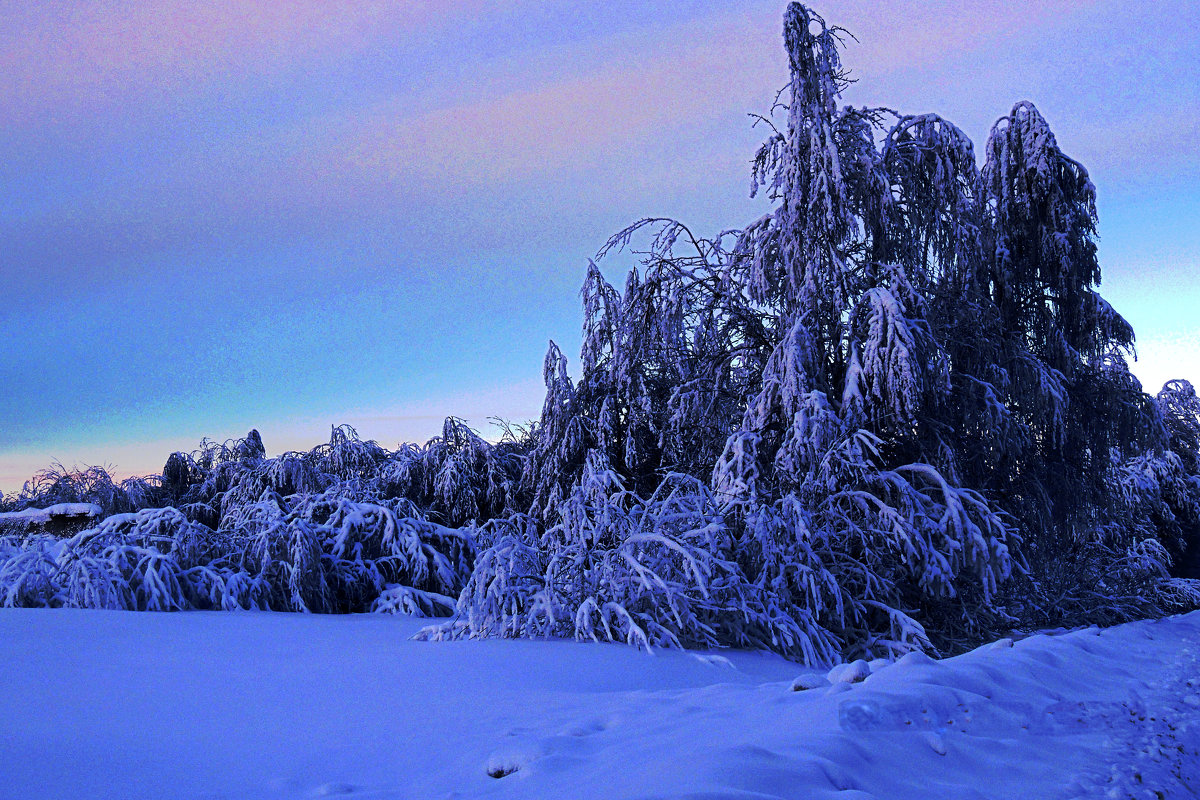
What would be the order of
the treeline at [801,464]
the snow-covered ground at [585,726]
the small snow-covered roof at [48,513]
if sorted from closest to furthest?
the snow-covered ground at [585,726]
the treeline at [801,464]
the small snow-covered roof at [48,513]

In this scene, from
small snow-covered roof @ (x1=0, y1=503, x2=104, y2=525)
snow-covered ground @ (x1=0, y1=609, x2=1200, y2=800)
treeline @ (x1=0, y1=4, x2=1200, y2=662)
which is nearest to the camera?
snow-covered ground @ (x1=0, y1=609, x2=1200, y2=800)

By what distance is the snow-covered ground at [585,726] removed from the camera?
2721 millimetres

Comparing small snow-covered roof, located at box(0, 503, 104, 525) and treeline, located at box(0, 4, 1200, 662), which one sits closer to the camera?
treeline, located at box(0, 4, 1200, 662)

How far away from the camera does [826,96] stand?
905 cm

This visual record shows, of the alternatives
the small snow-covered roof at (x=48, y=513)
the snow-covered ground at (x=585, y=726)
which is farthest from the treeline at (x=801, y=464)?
the small snow-covered roof at (x=48, y=513)

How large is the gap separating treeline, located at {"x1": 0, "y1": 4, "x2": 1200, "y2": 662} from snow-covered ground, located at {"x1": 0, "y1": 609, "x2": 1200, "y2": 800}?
55.3 inches

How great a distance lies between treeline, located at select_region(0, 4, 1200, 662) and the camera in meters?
6.85

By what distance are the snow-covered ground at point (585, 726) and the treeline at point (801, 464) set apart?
1.40 meters

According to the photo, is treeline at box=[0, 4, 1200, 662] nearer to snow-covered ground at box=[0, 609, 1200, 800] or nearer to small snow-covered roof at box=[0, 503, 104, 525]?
snow-covered ground at box=[0, 609, 1200, 800]

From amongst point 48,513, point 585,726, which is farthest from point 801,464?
point 48,513

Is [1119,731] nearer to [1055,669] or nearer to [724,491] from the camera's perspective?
[1055,669]

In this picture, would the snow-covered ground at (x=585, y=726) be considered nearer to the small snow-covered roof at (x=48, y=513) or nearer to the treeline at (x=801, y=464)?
the treeline at (x=801, y=464)

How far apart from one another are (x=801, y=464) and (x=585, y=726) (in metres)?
5.07

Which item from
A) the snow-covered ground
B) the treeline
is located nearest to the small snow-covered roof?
the treeline
